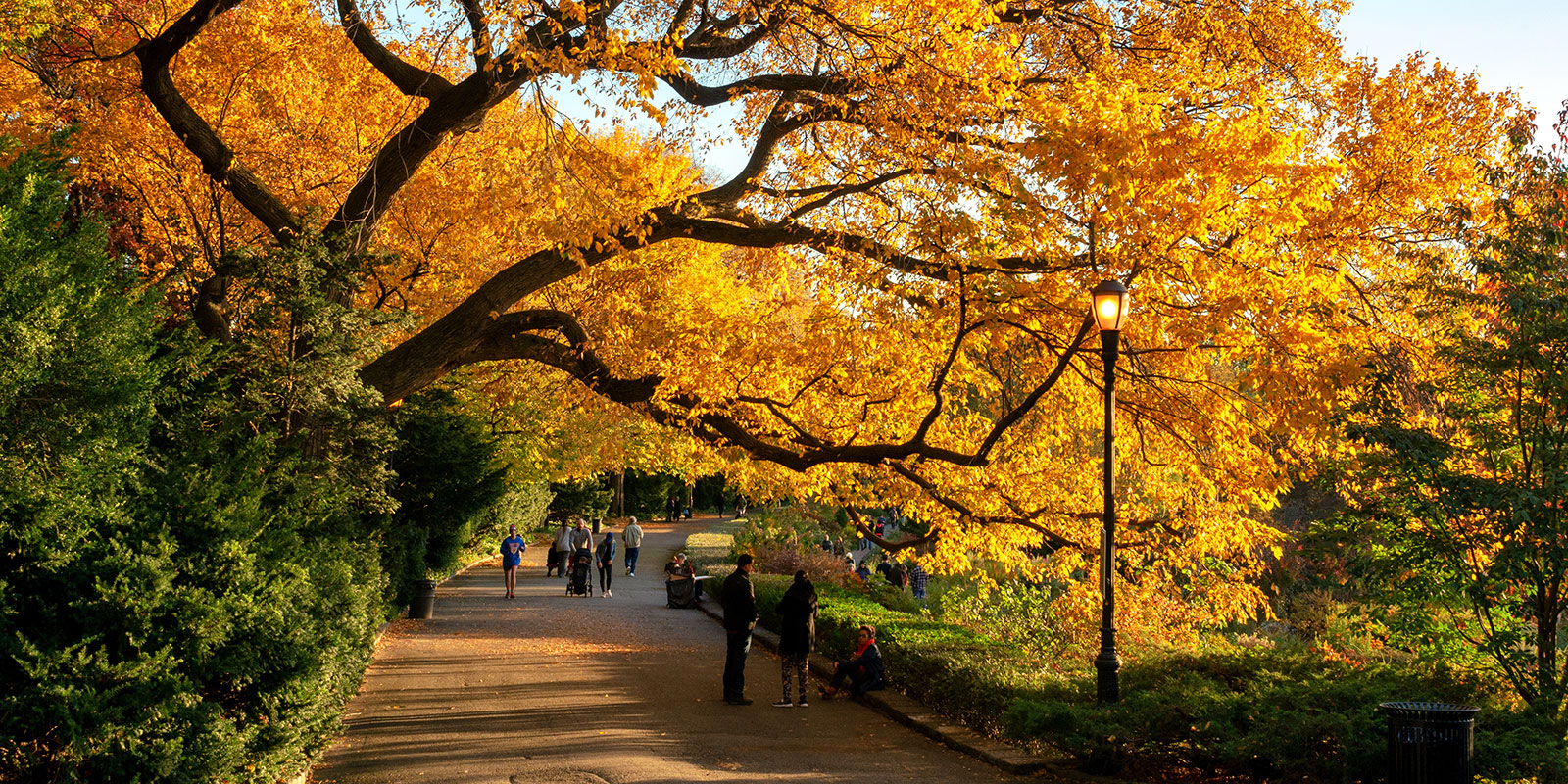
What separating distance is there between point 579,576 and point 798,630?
15107 mm

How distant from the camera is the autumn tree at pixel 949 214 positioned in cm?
944

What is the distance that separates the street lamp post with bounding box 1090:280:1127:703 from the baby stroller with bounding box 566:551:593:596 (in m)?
17.9

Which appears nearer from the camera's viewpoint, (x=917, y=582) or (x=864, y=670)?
(x=864, y=670)

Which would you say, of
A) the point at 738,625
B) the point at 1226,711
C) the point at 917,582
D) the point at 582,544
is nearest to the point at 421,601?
the point at 582,544

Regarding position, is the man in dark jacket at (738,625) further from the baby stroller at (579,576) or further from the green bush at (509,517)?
the green bush at (509,517)

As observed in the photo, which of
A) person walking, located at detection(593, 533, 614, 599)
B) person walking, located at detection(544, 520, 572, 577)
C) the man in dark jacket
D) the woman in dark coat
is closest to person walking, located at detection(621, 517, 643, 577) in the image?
person walking, located at detection(593, 533, 614, 599)

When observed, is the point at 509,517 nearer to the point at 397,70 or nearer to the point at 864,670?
the point at 864,670

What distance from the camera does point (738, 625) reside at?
13.0 m

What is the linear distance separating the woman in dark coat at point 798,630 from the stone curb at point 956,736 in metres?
0.99

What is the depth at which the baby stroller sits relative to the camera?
26.7 m

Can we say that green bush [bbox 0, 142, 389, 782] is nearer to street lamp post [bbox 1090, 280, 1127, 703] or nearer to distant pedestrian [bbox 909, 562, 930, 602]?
street lamp post [bbox 1090, 280, 1127, 703]

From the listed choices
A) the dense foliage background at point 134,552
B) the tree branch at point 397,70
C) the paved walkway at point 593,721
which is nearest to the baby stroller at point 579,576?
the paved walkway at point 593,721

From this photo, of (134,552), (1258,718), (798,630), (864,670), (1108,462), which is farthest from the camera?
(864,670)

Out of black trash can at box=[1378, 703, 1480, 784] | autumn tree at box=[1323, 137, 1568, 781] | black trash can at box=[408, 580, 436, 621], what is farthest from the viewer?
black trash can at box=[408, 580, 436, 621]
